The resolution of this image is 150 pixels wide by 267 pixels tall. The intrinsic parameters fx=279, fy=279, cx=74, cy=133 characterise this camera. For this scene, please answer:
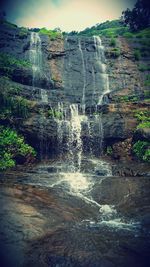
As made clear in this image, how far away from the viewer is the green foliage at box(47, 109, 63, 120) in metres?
17.5

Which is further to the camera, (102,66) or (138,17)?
(138,17)

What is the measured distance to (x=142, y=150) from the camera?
1560 cm

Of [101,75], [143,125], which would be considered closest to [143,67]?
[101,75]

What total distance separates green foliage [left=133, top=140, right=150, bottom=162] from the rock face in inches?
47.7

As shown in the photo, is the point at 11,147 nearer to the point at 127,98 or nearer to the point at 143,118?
the point at 143,118

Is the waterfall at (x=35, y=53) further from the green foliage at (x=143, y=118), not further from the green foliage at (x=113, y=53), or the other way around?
the green foliage at (x=143, y=118)

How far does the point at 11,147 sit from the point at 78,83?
433 inches

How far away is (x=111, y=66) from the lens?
2634 centimetres


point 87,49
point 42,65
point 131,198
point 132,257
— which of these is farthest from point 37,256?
point 87,49

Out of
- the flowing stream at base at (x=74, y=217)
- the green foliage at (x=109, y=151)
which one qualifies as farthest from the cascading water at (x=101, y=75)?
the flowing stream at base at (x=74, y=217)

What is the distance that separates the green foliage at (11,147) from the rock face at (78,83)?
584 mm

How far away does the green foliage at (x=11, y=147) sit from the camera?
48.1 feet

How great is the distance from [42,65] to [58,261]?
71.0 ft

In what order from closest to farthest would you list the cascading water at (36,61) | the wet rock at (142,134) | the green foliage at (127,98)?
the wet rock at (142,134) < the cascading water at (36,61) < the green foliage at (127,98)
